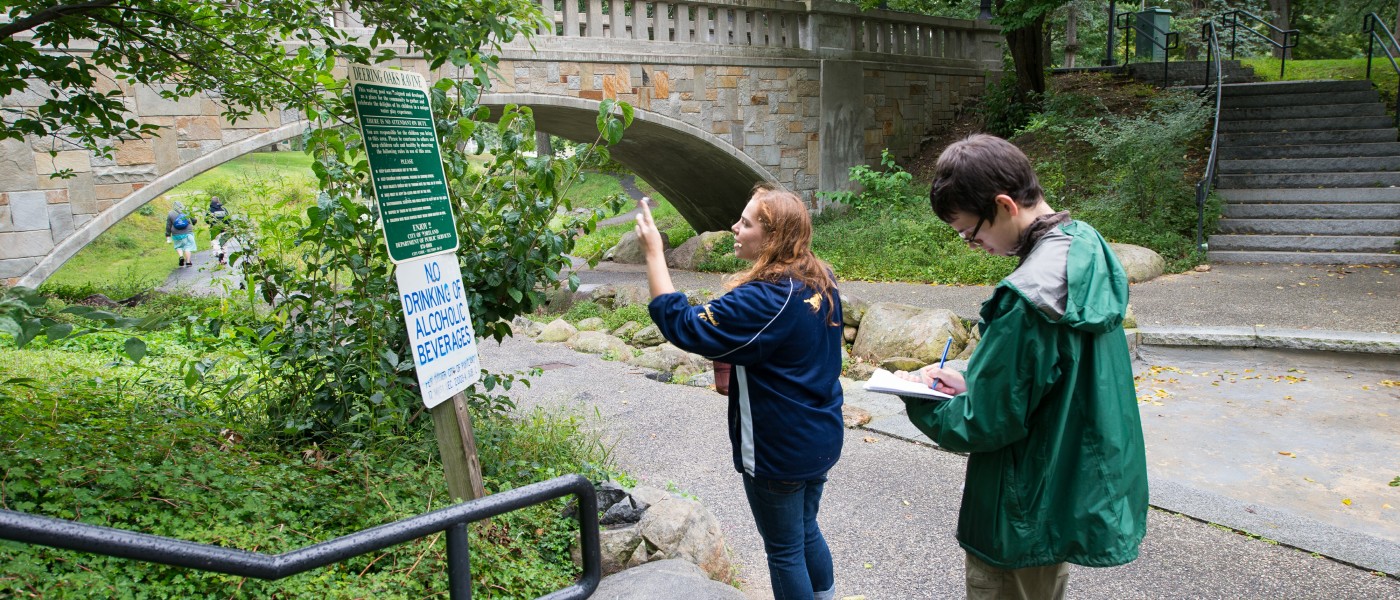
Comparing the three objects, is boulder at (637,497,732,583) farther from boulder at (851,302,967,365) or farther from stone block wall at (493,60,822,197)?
stone block wall at (493,60,822,197)

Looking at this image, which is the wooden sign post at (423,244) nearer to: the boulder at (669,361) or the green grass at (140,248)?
the boulder at (669,361)

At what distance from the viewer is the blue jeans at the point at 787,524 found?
2.75 metres

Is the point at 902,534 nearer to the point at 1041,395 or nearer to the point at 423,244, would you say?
the point at 1041,395

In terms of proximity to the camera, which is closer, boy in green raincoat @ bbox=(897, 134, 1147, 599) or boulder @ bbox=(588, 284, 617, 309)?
boy in green raincoat @ bbox=(897, 134, 1147, 599)

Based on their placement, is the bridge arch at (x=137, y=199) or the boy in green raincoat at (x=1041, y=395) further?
the bridge arch at (x=137, y=199)

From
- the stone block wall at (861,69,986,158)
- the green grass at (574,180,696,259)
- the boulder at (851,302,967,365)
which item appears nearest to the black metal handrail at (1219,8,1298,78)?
the stone block wall at (861,69,986,158)

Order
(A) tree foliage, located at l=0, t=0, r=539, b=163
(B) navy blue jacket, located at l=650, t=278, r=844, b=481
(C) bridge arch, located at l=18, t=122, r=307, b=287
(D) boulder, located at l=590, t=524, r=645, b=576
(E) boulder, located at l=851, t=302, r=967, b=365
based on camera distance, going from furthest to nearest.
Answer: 1. (C) bridge arch, located at l=18, t=122, r=307, b=287
2. (E) boulder, located at l=851, t=302, r=967, b=365
3. (A) tree foliage, located at l=0, t=0, r=539, b=163
4. (D) boulder, located at l=590, t=524, r=645, b=576
5. (B) navy blue jacket, located at l=650, t=278, r=844, b=481

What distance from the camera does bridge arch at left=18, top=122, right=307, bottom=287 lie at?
8.88 meters

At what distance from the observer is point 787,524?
2.77 meters

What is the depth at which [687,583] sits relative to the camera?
9.90 feet

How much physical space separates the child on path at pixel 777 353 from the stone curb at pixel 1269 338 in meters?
5.87

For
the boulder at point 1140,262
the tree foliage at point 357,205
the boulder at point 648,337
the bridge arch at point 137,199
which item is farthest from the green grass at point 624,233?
the tree foliage at point 357,205

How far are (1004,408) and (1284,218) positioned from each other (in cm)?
1163

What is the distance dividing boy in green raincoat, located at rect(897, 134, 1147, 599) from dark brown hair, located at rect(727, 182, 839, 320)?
65cm
